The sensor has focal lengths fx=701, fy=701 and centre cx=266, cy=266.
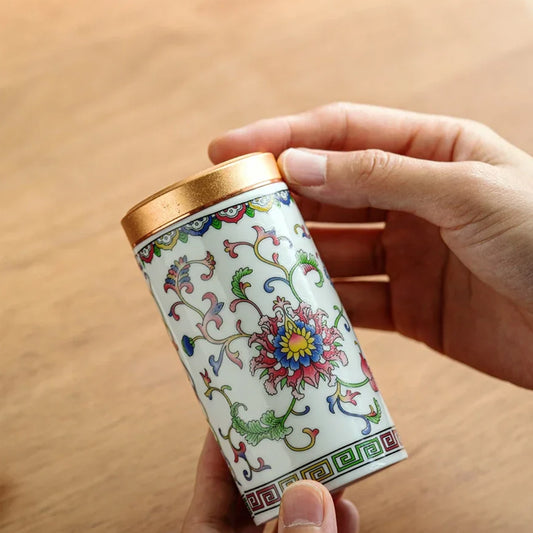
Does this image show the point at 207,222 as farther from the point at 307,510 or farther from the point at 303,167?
the point at 307,510

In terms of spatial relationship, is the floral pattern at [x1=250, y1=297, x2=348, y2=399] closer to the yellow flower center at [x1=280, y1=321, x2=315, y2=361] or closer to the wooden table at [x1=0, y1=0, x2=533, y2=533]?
the yellow flower center at [x1=280, y1=321, x2=315, y2=361]

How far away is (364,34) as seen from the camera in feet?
4.90

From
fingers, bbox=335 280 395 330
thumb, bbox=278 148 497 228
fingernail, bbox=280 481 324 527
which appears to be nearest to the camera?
fingernail, bbox=280 481 324 527

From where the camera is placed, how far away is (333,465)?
2.97 ft

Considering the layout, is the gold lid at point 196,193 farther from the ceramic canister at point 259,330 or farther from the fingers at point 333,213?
the fingers at point 333,213

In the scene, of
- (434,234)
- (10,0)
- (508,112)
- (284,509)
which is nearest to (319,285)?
(284,509)

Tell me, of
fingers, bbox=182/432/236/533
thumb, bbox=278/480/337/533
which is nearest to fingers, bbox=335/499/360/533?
fingers, bbox=182/432/236/533

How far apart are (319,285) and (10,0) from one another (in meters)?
0.92

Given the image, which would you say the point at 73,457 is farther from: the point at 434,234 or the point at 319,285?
the point at 434,234

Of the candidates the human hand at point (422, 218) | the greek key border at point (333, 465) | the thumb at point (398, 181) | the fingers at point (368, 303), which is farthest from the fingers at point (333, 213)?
the greek key border at point (333, 465)

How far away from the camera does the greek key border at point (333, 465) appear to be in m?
0.91

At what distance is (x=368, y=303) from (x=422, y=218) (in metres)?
0.20

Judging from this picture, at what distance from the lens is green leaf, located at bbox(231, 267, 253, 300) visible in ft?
2.95

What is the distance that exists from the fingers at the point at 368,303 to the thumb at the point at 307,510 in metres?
0.48
